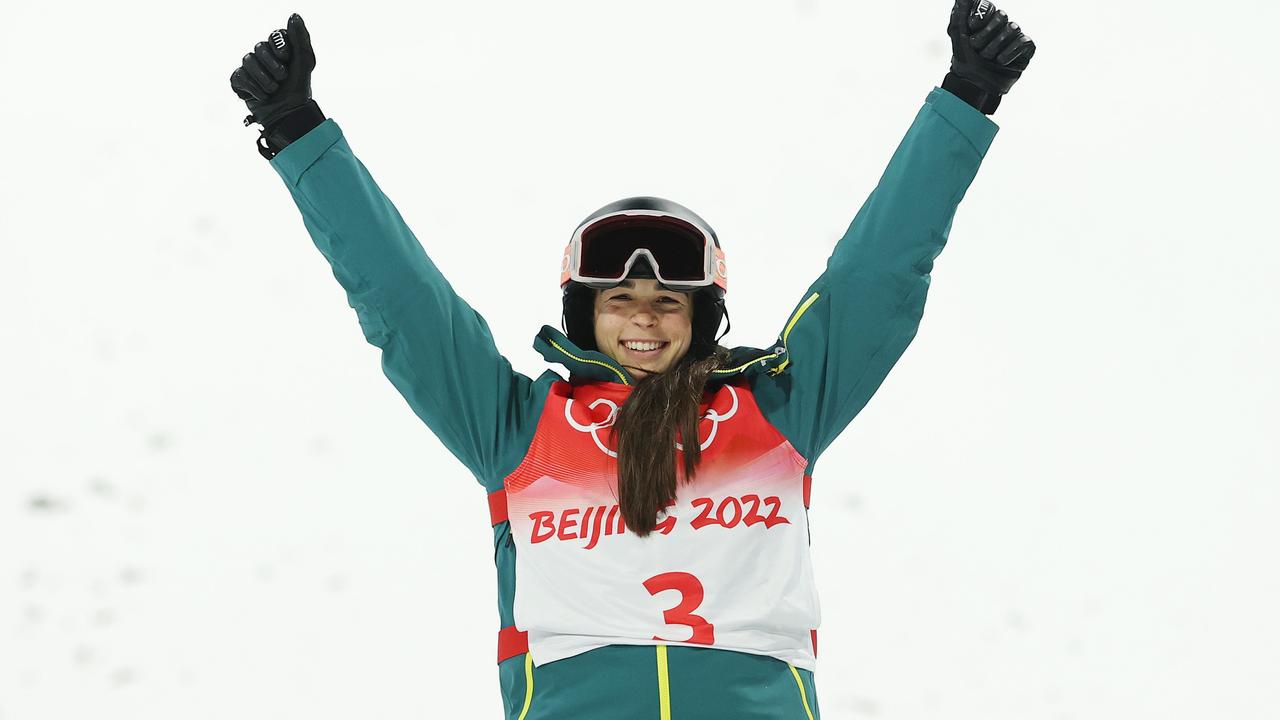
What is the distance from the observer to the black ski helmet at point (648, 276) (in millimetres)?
2799

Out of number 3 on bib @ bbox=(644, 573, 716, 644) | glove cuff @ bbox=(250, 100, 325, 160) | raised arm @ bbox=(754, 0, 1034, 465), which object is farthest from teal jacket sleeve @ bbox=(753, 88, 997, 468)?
glove cuff @ bbox=(250, 100, 325, 160)

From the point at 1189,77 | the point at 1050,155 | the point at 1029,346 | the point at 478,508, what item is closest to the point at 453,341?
the point at 478,508

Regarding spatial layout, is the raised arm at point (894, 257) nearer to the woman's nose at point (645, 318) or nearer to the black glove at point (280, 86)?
the woman's nose at point (645, 318)

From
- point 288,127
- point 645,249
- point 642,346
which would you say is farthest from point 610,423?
point 288,127

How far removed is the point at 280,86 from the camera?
2.60m

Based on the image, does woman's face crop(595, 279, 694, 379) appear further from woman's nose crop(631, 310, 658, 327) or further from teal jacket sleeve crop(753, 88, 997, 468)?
teal jacket sleeve crop(753, 88, 997, 468)

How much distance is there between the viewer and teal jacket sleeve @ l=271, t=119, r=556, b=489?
8.57ft

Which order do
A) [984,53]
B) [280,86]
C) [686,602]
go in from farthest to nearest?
[984,53] < [280,86] < [686,602]

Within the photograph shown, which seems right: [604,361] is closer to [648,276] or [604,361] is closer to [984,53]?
[648,276]

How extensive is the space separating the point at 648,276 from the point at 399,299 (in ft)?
1.49

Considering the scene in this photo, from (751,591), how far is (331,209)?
3.08ft

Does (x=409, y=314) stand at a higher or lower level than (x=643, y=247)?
lower

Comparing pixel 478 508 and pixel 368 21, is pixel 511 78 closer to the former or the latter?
pixel 368 21

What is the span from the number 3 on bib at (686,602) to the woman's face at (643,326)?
0.45 meters
